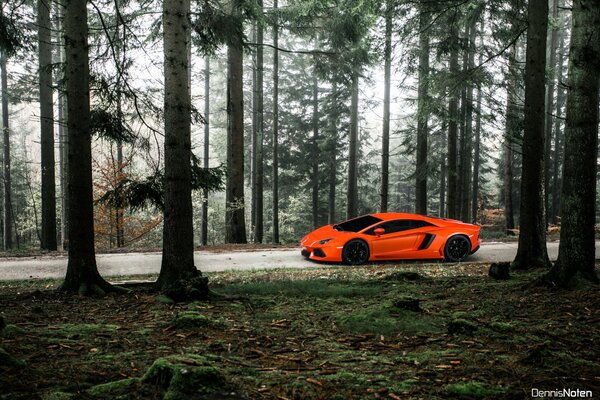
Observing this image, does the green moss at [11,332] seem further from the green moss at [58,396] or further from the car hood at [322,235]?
the car hood at [322,235]

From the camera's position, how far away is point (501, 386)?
2.85m

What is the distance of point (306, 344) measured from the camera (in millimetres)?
4082

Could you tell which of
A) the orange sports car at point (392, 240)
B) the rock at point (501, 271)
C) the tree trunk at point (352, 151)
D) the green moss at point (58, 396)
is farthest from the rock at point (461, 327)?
the tree trunk at point (352, 151)

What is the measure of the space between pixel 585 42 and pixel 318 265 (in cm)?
761

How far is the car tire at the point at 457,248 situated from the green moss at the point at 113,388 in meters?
10.5

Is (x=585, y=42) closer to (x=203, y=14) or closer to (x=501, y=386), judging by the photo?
(x=501, y=386)

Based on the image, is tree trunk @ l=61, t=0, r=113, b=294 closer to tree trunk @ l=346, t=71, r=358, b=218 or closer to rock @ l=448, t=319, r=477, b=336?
rock @ l=448, t=319, r=477, b=336

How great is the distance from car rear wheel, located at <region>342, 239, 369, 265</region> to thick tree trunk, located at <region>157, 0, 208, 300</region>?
5.44m

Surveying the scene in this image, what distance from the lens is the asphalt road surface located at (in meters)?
10.1

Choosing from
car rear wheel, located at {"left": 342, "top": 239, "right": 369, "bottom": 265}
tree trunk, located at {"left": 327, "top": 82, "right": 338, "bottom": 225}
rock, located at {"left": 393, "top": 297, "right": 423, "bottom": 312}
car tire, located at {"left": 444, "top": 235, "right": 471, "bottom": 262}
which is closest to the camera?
rock, located at {"left": 393, "top": 297, "right": 423, "bottom": 312}

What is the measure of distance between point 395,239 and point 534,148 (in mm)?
4313

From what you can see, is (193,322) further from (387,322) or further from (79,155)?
(79,155)

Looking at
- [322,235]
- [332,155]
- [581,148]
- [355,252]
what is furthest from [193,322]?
[332,155]

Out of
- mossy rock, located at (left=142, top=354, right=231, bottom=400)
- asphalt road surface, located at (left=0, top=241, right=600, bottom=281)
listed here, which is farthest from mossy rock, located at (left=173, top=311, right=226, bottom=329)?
asphalt road surface, located at (left=0, top=241, right=600, bottom=281)
